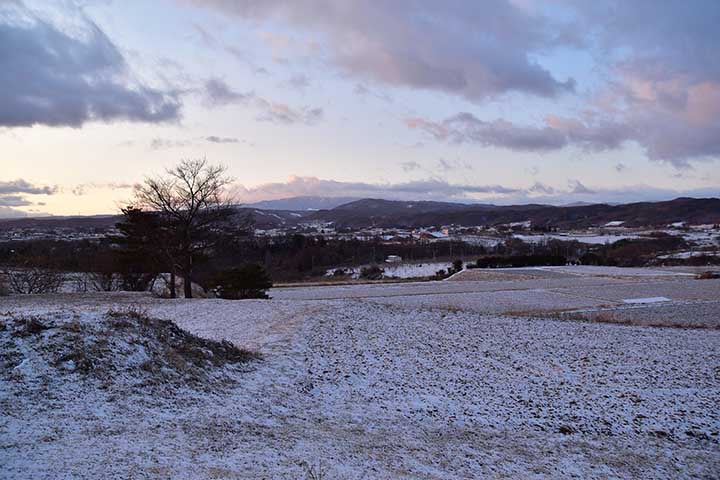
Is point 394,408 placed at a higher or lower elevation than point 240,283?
higher

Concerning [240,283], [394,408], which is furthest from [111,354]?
[240,283]

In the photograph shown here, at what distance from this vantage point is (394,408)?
11.1m

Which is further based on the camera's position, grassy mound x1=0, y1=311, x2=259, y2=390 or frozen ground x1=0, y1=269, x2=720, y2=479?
grassy mound x1=0, y1=311, x2=259, y2=390

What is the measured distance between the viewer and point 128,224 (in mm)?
32500

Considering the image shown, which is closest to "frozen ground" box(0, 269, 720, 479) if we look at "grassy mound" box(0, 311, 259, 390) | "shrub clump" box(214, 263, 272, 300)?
"grassy mound" box(0, 311, 259, 390)

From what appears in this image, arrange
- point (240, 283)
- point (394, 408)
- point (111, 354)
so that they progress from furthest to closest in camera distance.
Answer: point (240, 283)
point (394, 408)
point (111, 354)

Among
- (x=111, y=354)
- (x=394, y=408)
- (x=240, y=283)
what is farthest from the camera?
(x=240, y=283)

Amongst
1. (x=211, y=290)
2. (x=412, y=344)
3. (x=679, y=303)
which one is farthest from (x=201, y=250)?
(x=679, y=303)

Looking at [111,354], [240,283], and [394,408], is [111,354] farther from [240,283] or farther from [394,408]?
[240,283]

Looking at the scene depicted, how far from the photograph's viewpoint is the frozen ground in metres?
7.48

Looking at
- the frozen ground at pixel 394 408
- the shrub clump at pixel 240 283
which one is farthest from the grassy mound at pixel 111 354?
the shrub clump at pixel 240 283

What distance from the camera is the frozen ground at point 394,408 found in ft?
24.5

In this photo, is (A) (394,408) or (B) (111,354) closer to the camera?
(B) (111,354)

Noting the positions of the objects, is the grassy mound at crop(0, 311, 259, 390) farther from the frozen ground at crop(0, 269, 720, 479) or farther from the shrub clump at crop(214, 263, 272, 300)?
the shrub clump at crop(214, 263, 272, 300)
